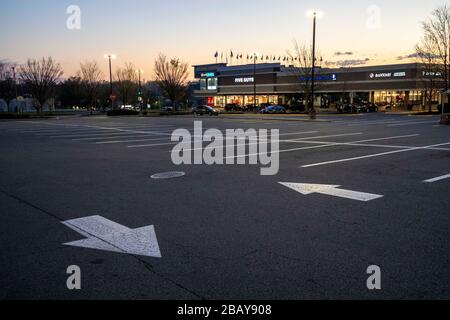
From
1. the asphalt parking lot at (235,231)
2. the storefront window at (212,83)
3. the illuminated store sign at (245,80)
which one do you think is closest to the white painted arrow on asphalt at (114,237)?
the asphalt parking lot at (235,231)

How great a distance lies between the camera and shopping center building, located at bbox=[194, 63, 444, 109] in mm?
64125

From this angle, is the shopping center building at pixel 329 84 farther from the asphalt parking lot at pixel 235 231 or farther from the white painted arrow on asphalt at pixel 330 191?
the white painted arrow on asphalt at pixel 330 191

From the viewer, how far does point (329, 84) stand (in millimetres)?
74438

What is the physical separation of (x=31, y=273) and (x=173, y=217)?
232 centimetres

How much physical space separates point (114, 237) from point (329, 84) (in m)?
74.0

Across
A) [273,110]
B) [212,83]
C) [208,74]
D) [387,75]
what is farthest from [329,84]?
[208,74]

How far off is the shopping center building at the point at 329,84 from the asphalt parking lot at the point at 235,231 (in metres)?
49.2

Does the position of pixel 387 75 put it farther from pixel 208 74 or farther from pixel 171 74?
pixel 208 74

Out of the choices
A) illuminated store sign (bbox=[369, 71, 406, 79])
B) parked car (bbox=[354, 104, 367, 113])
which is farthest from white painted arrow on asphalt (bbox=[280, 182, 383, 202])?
illuminated store sign (bbox=[369, 71, 406, 79])

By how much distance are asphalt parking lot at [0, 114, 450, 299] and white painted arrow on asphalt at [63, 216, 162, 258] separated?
4.1 inches

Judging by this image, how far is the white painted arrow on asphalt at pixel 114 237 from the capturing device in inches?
188

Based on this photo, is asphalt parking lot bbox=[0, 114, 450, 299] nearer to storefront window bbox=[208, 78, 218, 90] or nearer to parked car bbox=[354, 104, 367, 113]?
parked car bbox=[354, 104, 367, 113]
